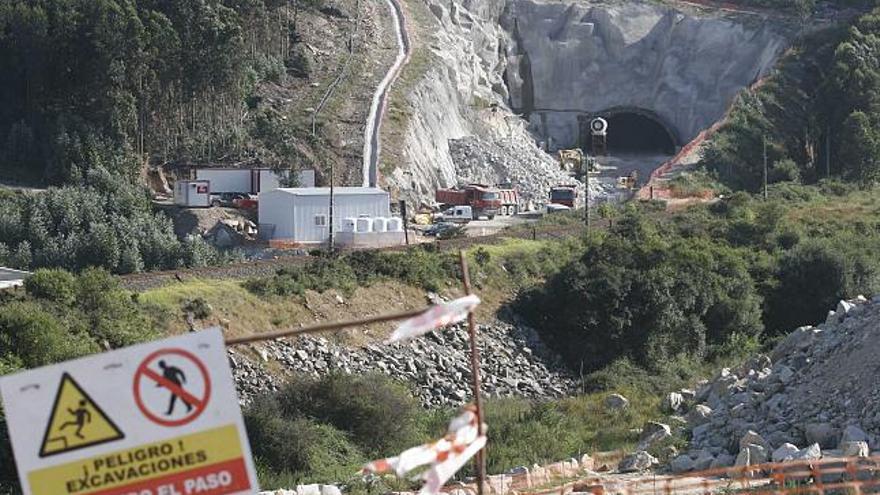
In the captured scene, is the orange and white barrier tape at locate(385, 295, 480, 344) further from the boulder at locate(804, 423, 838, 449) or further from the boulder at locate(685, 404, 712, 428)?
the boulder at locate(685, 404, 712, 428)

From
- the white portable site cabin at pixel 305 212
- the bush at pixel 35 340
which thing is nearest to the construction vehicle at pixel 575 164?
the white portable site cabin at pixel 305 212

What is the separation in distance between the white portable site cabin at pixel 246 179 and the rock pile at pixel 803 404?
98.2ft

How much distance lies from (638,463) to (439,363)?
1377 centimetres

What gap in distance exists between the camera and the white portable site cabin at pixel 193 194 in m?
56.7

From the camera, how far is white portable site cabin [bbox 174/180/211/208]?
5666 centimetres

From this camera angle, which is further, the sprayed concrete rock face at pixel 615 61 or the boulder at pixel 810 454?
the sprayed concrete rock face at pixel 615 61

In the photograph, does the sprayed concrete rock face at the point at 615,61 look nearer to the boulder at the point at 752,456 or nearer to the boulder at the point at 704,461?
the boulder at the point at 704,461

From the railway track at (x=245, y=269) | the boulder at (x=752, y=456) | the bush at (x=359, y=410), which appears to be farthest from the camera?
the railway track at (x=245, y=269)

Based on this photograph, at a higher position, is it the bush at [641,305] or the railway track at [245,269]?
the railway track at [245,269]

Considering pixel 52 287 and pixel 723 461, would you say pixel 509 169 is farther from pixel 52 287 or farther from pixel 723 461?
pixel 723 461

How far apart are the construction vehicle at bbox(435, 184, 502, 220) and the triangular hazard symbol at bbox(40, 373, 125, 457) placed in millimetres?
51928

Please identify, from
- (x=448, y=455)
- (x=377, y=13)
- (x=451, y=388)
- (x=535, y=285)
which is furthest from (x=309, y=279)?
(x=377, y=13)

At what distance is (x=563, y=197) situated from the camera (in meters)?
68.2

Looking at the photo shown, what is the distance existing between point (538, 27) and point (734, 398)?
63.3m
